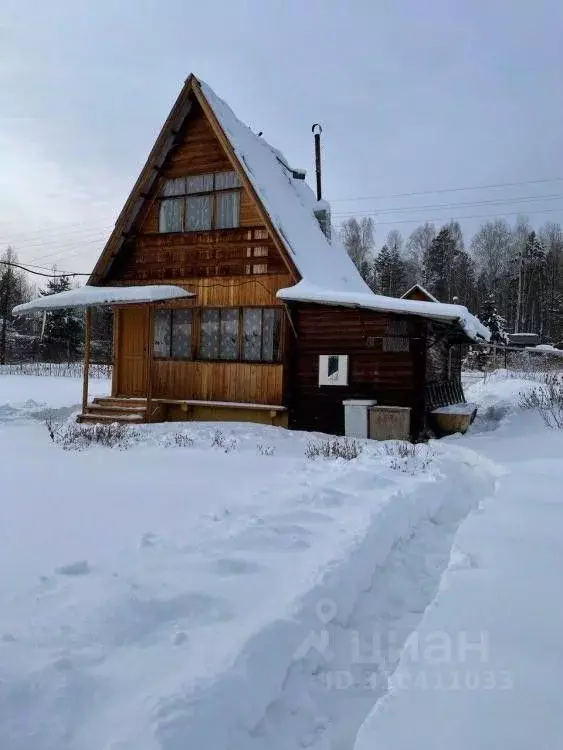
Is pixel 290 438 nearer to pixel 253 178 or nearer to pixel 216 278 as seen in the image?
pixel 216 278

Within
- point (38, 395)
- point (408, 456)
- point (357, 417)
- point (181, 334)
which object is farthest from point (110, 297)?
point (38, 395)

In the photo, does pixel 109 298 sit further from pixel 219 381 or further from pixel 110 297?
pixel 219 381

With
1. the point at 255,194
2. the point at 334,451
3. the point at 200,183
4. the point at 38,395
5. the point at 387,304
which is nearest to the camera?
the point at 334,451

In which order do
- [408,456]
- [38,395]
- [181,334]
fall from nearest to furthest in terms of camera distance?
[408,456] → [181,334] → [38,395]

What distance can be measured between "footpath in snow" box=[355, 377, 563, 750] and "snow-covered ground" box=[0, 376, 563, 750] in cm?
1

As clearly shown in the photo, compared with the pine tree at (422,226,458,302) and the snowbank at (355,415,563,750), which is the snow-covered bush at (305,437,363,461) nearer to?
the snowbank at (355,415,563,750)

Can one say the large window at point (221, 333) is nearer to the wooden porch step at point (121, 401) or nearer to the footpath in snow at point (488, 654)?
the wooden porch step at point (121, 401)

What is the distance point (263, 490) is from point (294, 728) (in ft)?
11.8

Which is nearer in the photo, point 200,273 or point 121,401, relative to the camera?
point 200,273

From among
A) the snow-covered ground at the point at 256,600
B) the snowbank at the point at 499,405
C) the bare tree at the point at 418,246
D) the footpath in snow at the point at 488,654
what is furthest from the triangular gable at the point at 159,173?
the bare tree at the point at 418,246

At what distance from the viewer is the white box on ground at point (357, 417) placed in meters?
11.3

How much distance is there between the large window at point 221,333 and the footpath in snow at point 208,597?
5921 mm

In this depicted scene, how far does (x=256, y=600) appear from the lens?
11.0 feet

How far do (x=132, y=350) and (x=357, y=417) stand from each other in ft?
21.0
